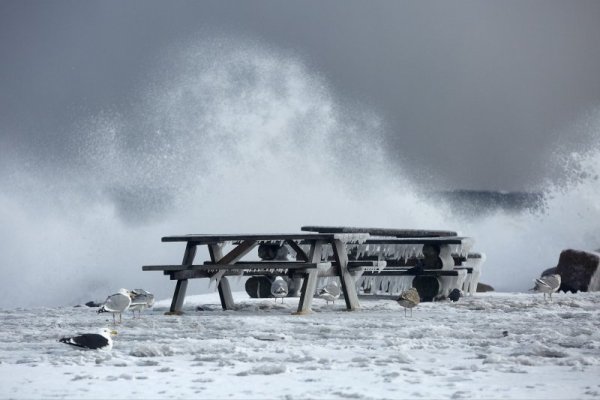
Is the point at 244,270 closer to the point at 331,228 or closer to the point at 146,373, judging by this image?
the point at 331,228

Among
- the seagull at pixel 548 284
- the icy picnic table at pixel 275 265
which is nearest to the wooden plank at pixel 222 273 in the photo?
the icy picnic table at pixel 275 265

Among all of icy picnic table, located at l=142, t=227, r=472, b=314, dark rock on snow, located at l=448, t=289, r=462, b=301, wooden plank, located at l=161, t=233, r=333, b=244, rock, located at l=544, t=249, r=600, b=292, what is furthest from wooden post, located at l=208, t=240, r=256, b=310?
rock, located at l=544, t=249, r=600, b=292

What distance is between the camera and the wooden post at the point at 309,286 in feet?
41.2

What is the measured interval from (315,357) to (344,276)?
5.69m

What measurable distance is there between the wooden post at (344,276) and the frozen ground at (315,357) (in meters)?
0.89

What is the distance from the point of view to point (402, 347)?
27.7 feet

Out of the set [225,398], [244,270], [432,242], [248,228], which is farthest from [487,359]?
[248,228]

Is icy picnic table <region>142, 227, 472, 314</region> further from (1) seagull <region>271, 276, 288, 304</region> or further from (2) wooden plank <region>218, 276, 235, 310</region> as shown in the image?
(1) seagull <region>271, 276, 288, 304</region>

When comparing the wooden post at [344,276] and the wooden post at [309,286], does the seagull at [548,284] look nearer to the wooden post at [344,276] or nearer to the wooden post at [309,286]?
the wooden post at [344,276]

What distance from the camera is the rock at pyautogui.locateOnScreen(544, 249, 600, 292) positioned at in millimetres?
17578

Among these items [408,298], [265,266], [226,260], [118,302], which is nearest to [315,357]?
[118,302]

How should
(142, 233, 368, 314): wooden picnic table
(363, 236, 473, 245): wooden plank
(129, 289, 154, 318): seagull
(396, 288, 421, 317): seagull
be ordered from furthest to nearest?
(363, 236, 473, 245): wooden plank < (142, 233, 368, 314): wooden picnic table < (129, 289, 154, 318): seagull < (396, 288, 421, 317): seagull

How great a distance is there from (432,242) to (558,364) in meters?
7.70

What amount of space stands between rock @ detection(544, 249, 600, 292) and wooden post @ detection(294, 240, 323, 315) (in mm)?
6471
